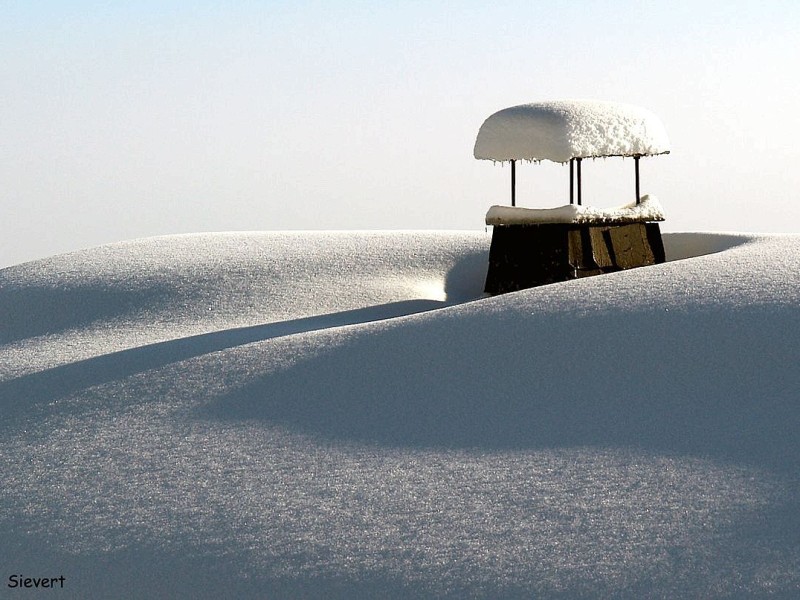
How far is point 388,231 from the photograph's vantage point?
14445 millimetres

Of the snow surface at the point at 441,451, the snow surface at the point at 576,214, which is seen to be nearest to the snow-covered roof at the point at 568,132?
the snow surface at the point at 576,214

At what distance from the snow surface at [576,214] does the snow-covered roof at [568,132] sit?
608mm

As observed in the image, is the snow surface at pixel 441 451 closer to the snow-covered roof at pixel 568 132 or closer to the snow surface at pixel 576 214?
the snow surface at pixel 576 214

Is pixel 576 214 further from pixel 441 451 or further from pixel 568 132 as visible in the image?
pixel 441 451

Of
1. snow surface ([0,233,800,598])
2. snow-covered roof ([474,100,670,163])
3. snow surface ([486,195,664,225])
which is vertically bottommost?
snow surface ([0,233,800,598])

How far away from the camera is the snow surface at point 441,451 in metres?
5.13

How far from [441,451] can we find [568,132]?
5.36 metres

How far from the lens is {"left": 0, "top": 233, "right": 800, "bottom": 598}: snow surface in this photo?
16.8ft

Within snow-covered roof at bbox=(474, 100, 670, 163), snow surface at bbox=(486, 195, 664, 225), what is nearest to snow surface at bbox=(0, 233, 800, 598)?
snow surface at bbox=(486, 195, 664, 225)

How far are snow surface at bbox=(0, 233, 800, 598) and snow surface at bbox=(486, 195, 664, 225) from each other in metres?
1.87

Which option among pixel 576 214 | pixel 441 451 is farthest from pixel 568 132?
pixel 441 451

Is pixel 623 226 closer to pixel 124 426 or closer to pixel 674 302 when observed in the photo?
pixel 674 302

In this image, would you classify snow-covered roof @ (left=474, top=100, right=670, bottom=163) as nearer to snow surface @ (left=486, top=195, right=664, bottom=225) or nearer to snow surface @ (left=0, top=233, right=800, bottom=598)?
snow surface @ (left=486, top=195, right=664, bottom=225)

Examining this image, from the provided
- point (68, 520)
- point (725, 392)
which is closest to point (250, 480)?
point (68, 520)
